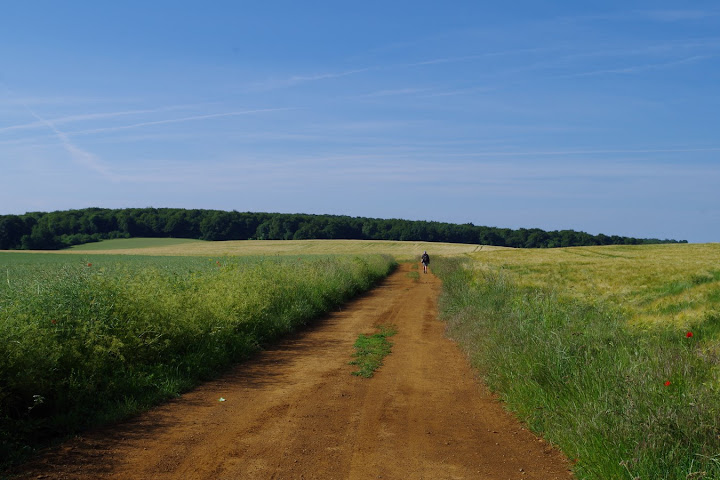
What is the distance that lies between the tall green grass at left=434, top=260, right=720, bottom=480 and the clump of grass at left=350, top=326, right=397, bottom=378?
5.57ft

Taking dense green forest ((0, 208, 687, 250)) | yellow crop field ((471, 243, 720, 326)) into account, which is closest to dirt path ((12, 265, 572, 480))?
yellow crop field ((471, 243, 720, 326))

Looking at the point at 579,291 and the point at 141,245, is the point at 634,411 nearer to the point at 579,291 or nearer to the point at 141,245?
the point at 579,291

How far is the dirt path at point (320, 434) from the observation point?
493 cm

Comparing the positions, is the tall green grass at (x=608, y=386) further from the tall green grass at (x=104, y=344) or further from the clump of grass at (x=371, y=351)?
the tall green grass at (x=104, y=344)

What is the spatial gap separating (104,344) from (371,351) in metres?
5.01

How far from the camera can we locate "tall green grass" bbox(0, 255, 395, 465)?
596 centimetres

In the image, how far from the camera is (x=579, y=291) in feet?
48.2

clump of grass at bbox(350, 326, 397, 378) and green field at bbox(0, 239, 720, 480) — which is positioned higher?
green field at bbox(0, 239, 720, 480)

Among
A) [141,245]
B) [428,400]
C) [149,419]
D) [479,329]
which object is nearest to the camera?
[149,419]

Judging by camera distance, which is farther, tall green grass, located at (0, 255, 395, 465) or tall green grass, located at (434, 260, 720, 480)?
tall green grass, located at (0, 255, 395, 465)

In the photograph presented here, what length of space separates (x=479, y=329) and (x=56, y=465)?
735cm

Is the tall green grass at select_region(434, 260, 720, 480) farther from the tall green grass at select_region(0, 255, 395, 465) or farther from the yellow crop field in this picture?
the tall green grass at select_region(0, 255, 395, 465)

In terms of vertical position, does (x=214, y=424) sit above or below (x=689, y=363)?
below

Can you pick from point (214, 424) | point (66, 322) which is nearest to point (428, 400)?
point (214, 424)
